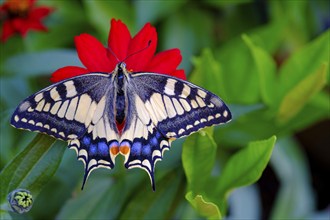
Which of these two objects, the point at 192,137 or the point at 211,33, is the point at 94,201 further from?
the point at 211,33

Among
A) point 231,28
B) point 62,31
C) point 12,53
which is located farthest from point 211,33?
point 12,53

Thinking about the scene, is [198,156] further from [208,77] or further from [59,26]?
[59,26]

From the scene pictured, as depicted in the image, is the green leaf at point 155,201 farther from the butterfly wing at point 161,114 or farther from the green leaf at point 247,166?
the butterfly wing at point 161,114

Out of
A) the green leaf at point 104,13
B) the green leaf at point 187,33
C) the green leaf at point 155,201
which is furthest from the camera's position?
the green leaf at point 187,33

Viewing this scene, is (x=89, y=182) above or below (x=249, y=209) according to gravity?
above

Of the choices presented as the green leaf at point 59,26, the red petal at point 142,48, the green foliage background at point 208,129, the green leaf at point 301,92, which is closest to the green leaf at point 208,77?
the green foliage background at point 208,129

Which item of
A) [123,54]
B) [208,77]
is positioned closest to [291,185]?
[208,77]

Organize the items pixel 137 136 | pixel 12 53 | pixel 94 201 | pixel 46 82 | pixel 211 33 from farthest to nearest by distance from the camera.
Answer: pixel 211 33 → pixel 46 82 → pixel 12 53 → pixel 94 201 → pixel 137 136
